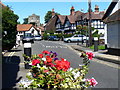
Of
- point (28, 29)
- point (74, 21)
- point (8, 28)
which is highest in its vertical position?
point (74, 21)

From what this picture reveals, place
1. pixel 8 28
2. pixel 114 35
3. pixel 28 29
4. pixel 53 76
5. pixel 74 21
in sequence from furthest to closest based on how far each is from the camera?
pixel 28 29, pixel 74 21, pixel 8 28, pixel 114 35, pixel 53 76

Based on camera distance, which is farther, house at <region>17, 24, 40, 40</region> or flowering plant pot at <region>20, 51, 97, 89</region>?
house at <region>17, 24, 40, 40</region>

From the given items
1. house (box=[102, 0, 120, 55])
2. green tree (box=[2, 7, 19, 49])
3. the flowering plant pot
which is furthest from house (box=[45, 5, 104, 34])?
the flowering plant pot

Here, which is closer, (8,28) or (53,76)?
(53,76)

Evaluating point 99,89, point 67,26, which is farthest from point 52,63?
point 67,26

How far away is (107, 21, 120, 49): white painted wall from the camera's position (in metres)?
16.7

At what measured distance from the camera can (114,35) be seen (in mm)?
17391

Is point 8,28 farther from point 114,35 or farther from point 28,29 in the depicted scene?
point 28,29

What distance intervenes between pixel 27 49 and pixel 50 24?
8111 centimetres

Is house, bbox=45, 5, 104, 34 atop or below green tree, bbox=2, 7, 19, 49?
atop

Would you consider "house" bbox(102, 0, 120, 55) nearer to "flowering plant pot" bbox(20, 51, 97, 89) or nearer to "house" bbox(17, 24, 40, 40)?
"flowering plant pot" bbox(20, 51, 97, 89)

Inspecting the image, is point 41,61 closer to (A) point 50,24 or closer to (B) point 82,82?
(B) point 82,82

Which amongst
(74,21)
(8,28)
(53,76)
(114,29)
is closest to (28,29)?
(74,21)

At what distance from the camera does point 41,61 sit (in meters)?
4.49
